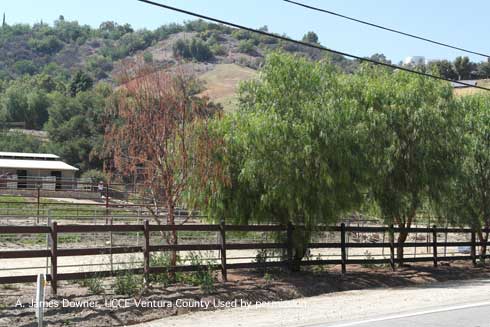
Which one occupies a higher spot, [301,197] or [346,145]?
[346,145]

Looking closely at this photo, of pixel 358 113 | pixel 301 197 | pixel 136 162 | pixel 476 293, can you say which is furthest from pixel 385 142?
pixel 136 162

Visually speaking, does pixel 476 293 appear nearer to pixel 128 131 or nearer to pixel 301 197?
pixel 301 197

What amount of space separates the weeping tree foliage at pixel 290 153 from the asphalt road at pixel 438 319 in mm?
5799

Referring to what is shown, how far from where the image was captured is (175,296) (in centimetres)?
1473

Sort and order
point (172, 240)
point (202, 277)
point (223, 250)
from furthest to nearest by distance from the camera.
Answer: point (172, 240), point (223, 250), point (202, 277)

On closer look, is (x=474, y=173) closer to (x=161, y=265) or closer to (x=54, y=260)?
(x=161, y=265)

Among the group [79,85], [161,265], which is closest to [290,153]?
[161,265]

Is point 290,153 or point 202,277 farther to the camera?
point 290,153

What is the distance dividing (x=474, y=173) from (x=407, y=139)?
525 cm

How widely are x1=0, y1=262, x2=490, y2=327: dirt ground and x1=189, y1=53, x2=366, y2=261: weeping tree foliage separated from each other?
1.75 m

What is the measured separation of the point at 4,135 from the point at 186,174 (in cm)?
9706

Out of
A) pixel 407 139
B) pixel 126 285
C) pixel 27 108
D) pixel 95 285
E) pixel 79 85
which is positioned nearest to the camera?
pixel 95 285

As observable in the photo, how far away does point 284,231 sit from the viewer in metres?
19.8

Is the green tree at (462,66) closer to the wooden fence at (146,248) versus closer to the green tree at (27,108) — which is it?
the green tree at (27,108)
